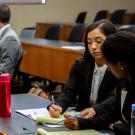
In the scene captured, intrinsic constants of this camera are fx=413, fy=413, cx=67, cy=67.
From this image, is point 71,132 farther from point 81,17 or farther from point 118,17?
point 81,17

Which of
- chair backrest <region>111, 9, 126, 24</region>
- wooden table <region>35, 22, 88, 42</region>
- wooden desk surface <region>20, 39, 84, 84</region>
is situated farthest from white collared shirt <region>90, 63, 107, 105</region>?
chair backrest <region>111, 9, 126, 24</region>

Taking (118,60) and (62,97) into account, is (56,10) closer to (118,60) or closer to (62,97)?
(62,97)

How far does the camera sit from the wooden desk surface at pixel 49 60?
520cm

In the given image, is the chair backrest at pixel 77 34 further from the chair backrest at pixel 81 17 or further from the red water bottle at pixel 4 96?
the red water bottle at pixel 4 96

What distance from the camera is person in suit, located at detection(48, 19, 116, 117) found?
8.94 feet

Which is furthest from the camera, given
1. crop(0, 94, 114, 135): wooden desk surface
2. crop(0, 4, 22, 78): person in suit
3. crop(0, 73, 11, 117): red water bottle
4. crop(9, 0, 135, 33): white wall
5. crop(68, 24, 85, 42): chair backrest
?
crop(9, 0, 135, 33): white wall

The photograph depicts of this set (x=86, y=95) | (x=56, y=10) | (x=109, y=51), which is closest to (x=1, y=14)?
(x=86, y=95)

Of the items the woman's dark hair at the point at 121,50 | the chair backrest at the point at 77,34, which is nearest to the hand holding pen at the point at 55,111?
the woman's dark hair at the point at 121,50

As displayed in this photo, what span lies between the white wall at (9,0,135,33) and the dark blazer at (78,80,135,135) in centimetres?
807

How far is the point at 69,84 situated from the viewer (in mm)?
2912

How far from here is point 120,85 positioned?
7.60 feet

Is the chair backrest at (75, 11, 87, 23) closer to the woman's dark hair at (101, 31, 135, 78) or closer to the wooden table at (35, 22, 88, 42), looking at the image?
the wooden table at (35, 22, 88, 42)

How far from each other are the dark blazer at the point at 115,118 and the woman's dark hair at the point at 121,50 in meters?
0.17

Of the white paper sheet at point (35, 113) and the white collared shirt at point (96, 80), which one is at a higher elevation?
the white collared shirt at point (96, 80)
